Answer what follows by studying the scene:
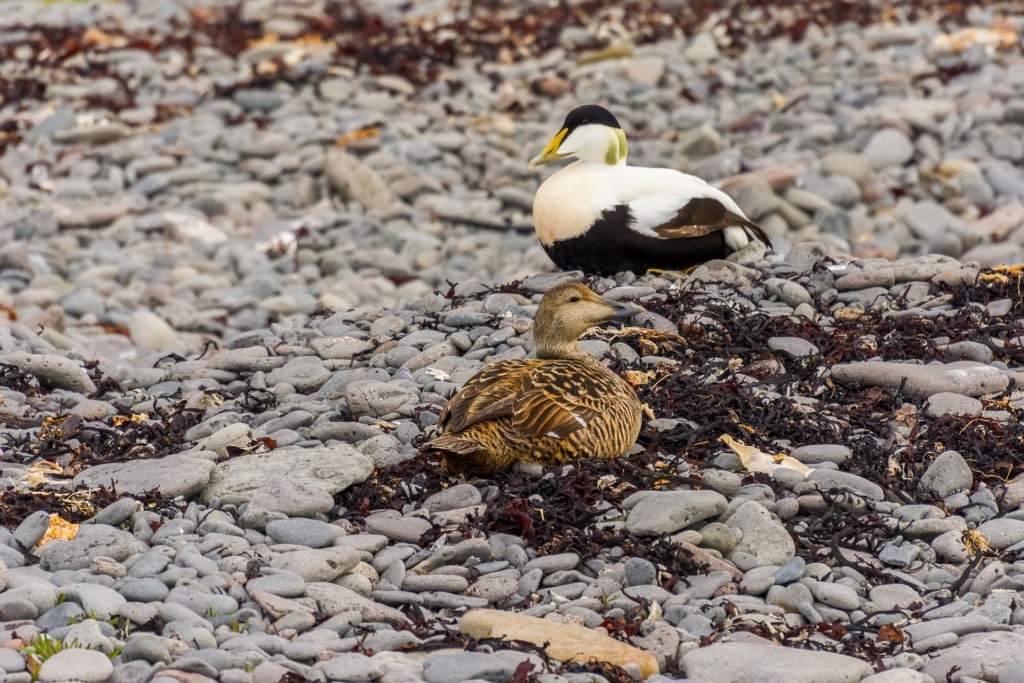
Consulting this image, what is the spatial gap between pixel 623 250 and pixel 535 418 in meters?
2.27

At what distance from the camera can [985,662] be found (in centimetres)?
434

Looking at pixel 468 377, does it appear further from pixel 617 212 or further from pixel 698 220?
pixel 698 220

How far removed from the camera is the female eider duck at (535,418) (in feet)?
17.5

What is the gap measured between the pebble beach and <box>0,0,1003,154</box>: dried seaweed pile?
27.5 inches

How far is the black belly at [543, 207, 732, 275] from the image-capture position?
7.41m

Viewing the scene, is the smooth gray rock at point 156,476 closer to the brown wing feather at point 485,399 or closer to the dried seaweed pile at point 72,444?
the dried seaweed pile at point 72,444

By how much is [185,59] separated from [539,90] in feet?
12.2

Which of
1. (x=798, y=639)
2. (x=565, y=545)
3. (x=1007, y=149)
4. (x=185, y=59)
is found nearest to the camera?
(x=798, y=639)

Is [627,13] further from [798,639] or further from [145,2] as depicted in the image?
[798,639]

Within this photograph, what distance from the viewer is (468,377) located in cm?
652

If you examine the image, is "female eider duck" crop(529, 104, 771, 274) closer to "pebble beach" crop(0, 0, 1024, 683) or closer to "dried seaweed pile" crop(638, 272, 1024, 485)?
"pebble beach" crop(0, 0, 1024, 683)

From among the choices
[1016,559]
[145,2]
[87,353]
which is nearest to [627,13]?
[145,2]

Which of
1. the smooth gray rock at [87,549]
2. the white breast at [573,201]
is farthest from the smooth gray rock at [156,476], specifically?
the white breast at [573,201]

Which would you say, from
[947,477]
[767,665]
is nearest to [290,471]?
[767,665]
